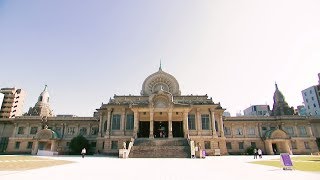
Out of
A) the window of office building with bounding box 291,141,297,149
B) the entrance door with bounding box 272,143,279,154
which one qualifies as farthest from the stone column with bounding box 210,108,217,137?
the window of office building with bounding box 291,141,297,149

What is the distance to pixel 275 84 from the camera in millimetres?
64250

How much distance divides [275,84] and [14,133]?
69032 millimetres

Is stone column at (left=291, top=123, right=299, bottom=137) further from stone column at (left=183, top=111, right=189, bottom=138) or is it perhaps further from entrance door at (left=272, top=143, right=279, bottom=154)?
stone column at (left=183, top=111, right=189, bottom=138)

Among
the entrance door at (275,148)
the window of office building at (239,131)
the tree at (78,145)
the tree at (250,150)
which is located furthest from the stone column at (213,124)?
the tree at (78,145)

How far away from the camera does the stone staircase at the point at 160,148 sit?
105 ft


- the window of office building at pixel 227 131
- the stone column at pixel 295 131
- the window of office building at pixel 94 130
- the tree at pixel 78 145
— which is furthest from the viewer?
the window of office building at pixel 94 130

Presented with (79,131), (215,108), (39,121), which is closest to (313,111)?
A: (215,108)

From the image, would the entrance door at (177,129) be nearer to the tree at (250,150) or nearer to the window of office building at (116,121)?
the window of office building at (116,121)

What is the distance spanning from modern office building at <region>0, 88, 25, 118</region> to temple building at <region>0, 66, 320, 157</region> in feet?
104

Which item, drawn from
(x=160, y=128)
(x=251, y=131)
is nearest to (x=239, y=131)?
(x=251, y=131)

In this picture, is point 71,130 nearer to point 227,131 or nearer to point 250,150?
point 227,131

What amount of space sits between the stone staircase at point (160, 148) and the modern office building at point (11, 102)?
214 feet

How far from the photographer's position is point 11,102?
262 ft

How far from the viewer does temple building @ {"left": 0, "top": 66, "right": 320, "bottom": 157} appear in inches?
1619
